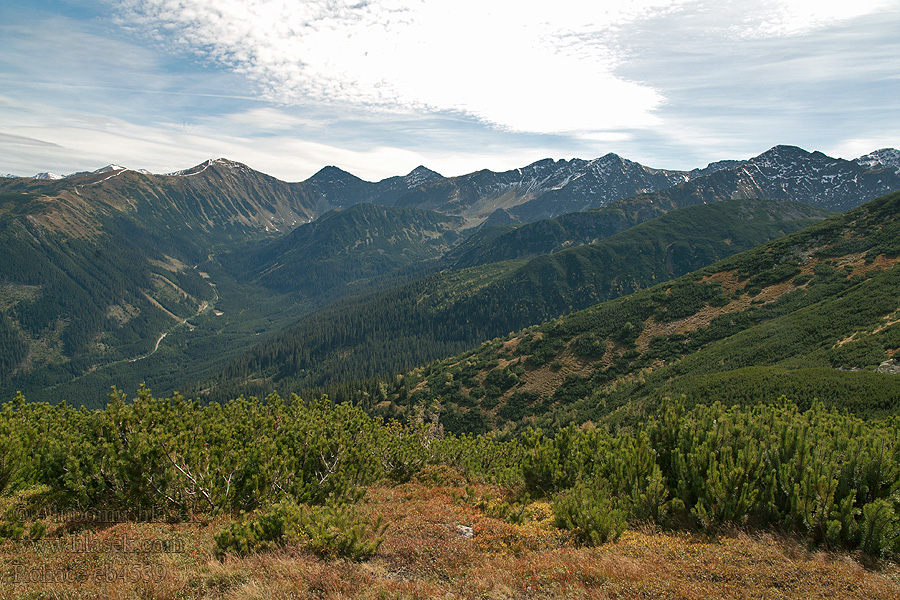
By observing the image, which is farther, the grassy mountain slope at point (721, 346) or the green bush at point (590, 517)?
the grassy mountain slope at point (721, 346)

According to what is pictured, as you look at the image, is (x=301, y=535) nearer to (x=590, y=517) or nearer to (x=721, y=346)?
(x=590, y=517)

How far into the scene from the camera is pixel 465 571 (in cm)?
1197

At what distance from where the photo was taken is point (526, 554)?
43.0 ft

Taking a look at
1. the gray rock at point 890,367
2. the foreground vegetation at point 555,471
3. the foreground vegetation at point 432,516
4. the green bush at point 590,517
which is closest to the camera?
the foreground vegetation at point 432,516

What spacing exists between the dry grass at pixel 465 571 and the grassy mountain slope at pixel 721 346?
39.6 meters

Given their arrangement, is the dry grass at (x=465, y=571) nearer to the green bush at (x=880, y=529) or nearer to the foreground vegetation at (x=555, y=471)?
the green bush at (x=880, y=529)

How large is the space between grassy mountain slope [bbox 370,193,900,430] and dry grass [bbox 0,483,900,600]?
39.6 metres

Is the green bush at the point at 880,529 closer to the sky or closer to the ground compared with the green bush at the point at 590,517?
closer to the sky

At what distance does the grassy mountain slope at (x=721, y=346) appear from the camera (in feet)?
182

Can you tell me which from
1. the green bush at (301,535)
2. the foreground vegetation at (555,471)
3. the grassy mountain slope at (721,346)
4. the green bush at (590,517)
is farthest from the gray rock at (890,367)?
the green bush at (301,535)

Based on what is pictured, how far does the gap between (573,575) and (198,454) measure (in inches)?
533

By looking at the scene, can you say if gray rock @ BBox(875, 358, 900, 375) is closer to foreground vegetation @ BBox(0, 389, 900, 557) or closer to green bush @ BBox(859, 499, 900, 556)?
foreground vegetation @ BBox(0, 389, 900, 557)

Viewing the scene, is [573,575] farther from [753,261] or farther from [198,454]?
[753,261]

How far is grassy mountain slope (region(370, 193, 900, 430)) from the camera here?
5534 cm
